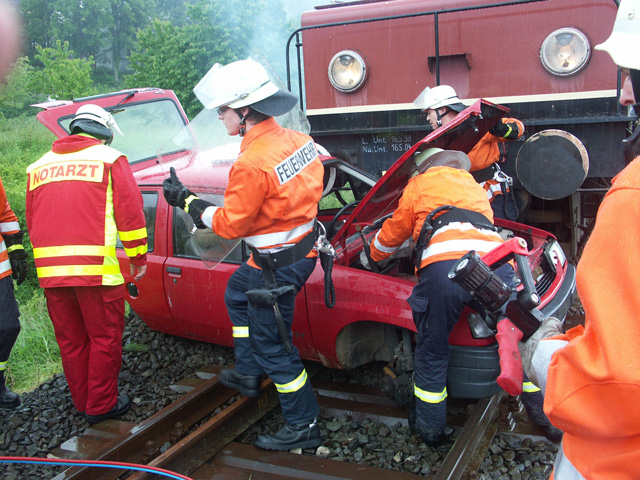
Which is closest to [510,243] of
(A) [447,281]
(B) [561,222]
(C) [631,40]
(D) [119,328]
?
(C) [631,40]

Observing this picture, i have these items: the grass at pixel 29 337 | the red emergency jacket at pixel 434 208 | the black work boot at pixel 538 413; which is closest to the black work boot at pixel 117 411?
the grass at pixel 29 337

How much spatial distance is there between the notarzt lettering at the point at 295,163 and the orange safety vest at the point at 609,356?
6.93 feet

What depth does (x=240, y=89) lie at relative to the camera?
3.11 m

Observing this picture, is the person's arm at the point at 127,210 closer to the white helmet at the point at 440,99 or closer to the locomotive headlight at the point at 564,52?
the white helmet at the point at 440,99

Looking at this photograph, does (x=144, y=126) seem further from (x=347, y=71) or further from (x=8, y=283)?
(x=347, y=71)

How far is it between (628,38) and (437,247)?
192 centimetres

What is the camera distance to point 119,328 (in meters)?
3.75

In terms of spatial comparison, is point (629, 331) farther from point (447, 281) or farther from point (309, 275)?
point (309, 275)

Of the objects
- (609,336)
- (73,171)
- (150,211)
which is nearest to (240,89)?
(73,171)

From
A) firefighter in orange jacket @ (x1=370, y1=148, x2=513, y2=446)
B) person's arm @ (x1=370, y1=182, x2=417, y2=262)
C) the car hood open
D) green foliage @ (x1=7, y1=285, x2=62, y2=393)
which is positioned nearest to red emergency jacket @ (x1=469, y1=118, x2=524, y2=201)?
the car hood open

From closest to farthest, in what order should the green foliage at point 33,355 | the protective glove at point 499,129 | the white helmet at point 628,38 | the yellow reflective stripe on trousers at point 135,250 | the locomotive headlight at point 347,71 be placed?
1. the white helmet at point 628,38
2. the yellow reflective stripe on trousers at point 135,250
3. the protective glove at point 499,129
4. the green foliage at point 33,355
5. the locomotive headlight at point 347,71

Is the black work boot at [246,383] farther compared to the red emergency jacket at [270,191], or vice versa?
the black work boot at [246,383]

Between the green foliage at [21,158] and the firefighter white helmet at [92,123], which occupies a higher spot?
the firefighter white helmet at [92,123]

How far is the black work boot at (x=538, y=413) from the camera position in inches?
127
